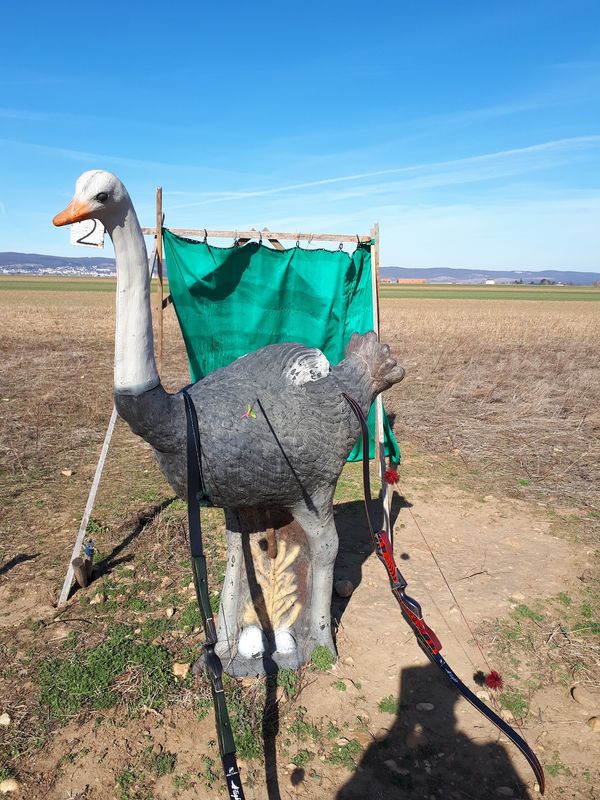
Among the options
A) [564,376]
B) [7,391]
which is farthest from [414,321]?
[7,391]

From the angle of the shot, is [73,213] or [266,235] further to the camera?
[266,235]

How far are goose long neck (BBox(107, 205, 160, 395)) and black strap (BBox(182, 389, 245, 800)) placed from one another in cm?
37

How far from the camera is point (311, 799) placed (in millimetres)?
2826

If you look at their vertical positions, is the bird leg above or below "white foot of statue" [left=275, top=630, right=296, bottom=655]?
Answer: above

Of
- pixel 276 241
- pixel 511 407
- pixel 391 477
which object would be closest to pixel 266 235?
pixel 276 241

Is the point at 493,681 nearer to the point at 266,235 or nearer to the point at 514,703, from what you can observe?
the point at 514,703

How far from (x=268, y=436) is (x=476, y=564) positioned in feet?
9.91

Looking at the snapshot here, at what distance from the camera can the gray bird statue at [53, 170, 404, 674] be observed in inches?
99.6

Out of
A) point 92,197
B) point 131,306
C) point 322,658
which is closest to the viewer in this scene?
point 92,197

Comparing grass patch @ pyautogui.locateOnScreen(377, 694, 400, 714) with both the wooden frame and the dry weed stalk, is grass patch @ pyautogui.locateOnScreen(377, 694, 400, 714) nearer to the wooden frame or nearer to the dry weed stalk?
the wooden frame

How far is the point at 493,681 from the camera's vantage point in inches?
138

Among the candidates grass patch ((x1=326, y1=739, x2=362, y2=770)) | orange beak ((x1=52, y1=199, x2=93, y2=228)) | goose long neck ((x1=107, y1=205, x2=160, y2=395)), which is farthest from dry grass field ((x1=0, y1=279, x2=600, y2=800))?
orange beak ((x1=52, y1=199, x2=93, y2=228))

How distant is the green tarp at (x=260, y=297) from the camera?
586 centimetres

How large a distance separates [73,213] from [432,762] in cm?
321
